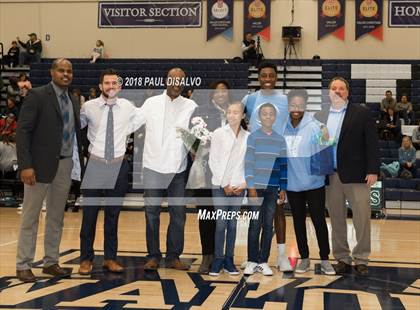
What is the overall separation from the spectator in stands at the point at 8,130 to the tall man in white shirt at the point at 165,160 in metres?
6.93

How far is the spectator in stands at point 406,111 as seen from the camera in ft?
47.1

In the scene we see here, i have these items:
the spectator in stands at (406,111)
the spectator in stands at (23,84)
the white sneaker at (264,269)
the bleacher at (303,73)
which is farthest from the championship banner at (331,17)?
the white sneaker at (264,269)

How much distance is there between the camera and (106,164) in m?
5.41

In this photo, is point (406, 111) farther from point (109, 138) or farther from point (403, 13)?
point (109, 138)

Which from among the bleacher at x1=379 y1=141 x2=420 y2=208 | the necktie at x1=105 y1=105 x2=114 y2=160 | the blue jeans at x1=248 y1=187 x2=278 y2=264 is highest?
the necktie at x1=105 y1=105 x2=114 y2=160

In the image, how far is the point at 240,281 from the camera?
507 centimetres

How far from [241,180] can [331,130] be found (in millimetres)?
974

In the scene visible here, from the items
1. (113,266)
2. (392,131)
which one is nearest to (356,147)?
(113,266)

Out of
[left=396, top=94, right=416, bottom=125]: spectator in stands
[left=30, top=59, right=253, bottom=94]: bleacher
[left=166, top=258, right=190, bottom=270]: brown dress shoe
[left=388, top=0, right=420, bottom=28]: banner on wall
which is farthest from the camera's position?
[left=388, top=0, right=420, bottom=28]: banner on wall

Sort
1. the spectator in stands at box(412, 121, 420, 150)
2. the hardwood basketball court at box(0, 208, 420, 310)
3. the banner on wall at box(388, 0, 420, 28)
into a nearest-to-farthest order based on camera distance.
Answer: the hardwood basketball court at box(0, 208, 420, 310) → the spectator in stands at box(412, 121, 420, 150) → the banner on wall at box(388, 0, 420, 28)

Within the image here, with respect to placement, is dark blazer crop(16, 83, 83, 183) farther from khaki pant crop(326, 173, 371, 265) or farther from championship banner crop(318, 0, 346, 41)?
championship banner crop(318, 0, 346, 41)

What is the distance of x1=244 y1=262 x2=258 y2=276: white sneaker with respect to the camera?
532cm

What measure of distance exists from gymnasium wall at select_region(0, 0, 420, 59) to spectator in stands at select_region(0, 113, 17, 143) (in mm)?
6445

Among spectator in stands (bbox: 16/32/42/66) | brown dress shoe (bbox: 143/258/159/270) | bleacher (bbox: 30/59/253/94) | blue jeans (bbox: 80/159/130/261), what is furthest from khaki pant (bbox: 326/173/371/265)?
spectator in stands (bbox: 16/32/42/66)
